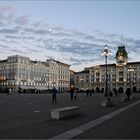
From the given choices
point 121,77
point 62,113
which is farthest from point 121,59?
point 62,113

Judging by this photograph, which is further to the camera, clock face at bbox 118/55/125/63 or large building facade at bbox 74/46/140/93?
large building facade at bbox 74/46/140/93

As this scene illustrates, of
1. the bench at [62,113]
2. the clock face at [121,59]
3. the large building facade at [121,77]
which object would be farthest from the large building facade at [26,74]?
the bench at [62,113]

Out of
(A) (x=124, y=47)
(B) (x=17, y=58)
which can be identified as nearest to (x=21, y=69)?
(B) (x=17, y=58)

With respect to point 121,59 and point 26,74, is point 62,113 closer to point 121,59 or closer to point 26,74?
point 26,74

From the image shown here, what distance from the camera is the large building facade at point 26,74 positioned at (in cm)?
14875

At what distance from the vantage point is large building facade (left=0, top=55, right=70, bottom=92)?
149 meters

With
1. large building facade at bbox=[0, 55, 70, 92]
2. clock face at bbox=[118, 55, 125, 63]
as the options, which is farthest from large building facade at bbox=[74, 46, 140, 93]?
large building facade at bbox=[0, 55, 70, 92]

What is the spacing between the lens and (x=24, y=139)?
1052cm

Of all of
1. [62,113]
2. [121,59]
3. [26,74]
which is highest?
[121,59]

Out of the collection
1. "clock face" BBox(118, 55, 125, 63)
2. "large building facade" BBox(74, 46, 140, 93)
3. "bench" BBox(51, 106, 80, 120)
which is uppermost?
"clock face" BBox(118, 55, 125, 63)

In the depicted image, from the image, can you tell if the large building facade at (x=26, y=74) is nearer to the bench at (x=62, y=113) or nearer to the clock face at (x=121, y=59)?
the clock face at (x=121, y=59)

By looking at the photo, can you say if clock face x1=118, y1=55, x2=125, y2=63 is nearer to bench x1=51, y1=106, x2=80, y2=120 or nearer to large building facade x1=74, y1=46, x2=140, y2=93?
large building facade x1=74, y1=46, x2=140, y2=93

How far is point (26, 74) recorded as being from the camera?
154m

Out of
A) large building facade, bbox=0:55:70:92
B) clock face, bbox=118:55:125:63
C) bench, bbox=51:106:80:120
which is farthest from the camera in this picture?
clock face, bbox=118:55:125:63
